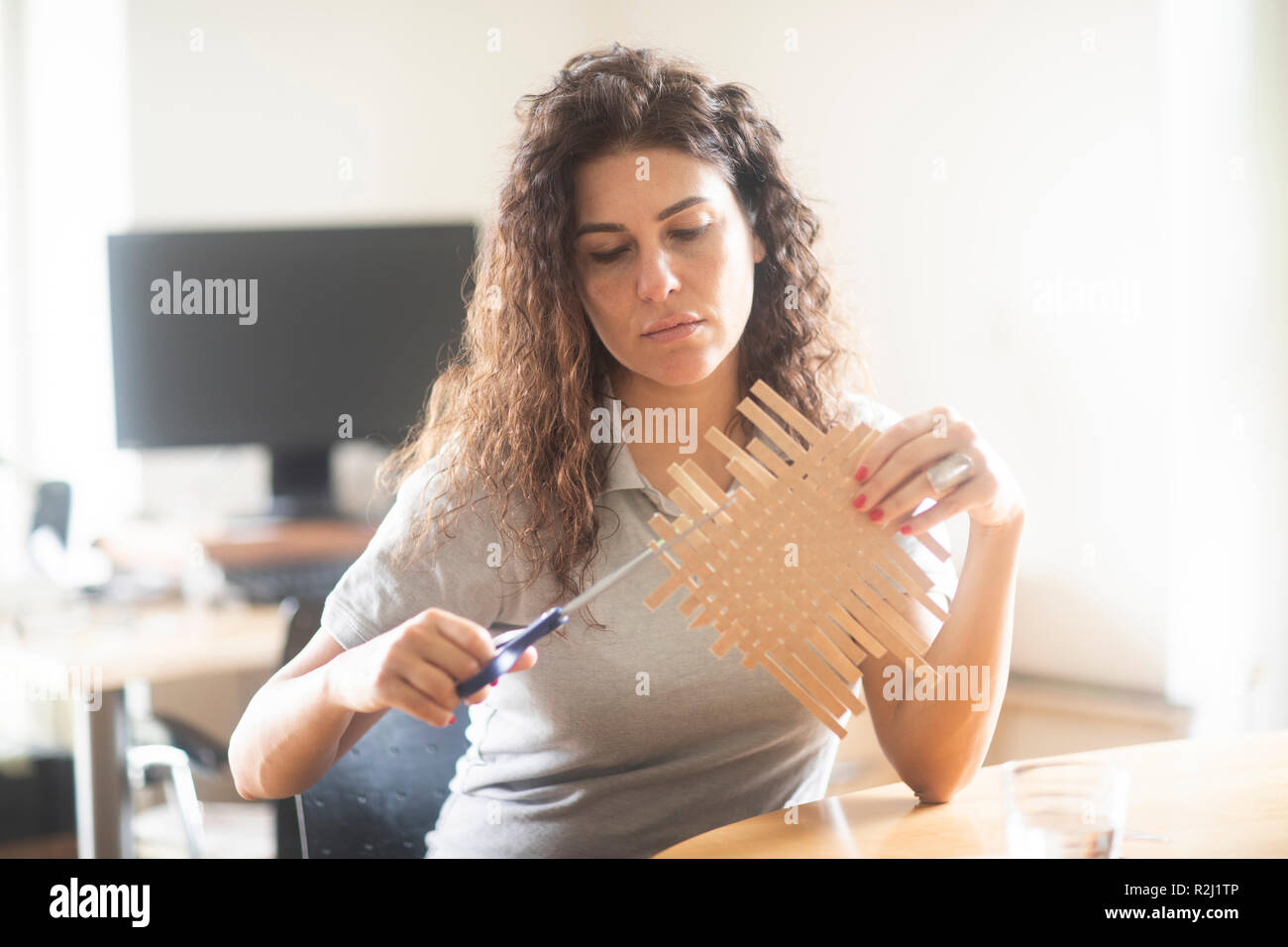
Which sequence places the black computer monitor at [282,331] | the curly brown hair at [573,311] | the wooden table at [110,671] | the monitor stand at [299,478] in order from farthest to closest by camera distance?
1. the monitor stand at [299,478]
2. the black computer monitor at [282,331]
3. the wooden table at [110,671]
4. the curly brown hair at [573,311]

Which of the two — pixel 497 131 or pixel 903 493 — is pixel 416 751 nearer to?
pixel 903 493

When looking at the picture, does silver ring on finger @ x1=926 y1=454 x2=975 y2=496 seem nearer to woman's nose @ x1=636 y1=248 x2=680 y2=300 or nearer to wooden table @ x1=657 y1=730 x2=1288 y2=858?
wooden table @ x1=657 y1=730 x2=1288 y2=858

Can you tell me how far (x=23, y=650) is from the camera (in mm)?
2154

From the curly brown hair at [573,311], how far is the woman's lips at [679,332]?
0.14 m

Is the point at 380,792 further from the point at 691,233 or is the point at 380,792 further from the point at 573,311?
the point at 691,233

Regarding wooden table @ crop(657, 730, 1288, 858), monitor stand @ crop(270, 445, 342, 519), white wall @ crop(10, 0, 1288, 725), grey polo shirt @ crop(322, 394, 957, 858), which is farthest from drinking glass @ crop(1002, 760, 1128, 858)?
monitor stand @ crop(270, 445, 342, 519)

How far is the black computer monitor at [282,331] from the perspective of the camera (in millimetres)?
2564

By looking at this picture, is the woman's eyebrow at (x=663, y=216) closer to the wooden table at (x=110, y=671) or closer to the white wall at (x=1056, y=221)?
the white wall at (x=1056, y=221)

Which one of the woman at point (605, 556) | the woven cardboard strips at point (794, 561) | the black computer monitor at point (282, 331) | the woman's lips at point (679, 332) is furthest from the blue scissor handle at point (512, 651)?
the black computer monitor at point (282, 331)

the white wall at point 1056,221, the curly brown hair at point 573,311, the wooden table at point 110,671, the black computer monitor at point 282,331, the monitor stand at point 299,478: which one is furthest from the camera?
the monitor stand at point 299,478

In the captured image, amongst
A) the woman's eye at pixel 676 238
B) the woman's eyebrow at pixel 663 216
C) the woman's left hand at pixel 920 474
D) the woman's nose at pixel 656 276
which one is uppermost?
the woman's eyebrow at pixel 663 216

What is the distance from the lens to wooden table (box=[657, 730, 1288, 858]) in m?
0.99

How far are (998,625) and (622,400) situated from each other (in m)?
0.50
